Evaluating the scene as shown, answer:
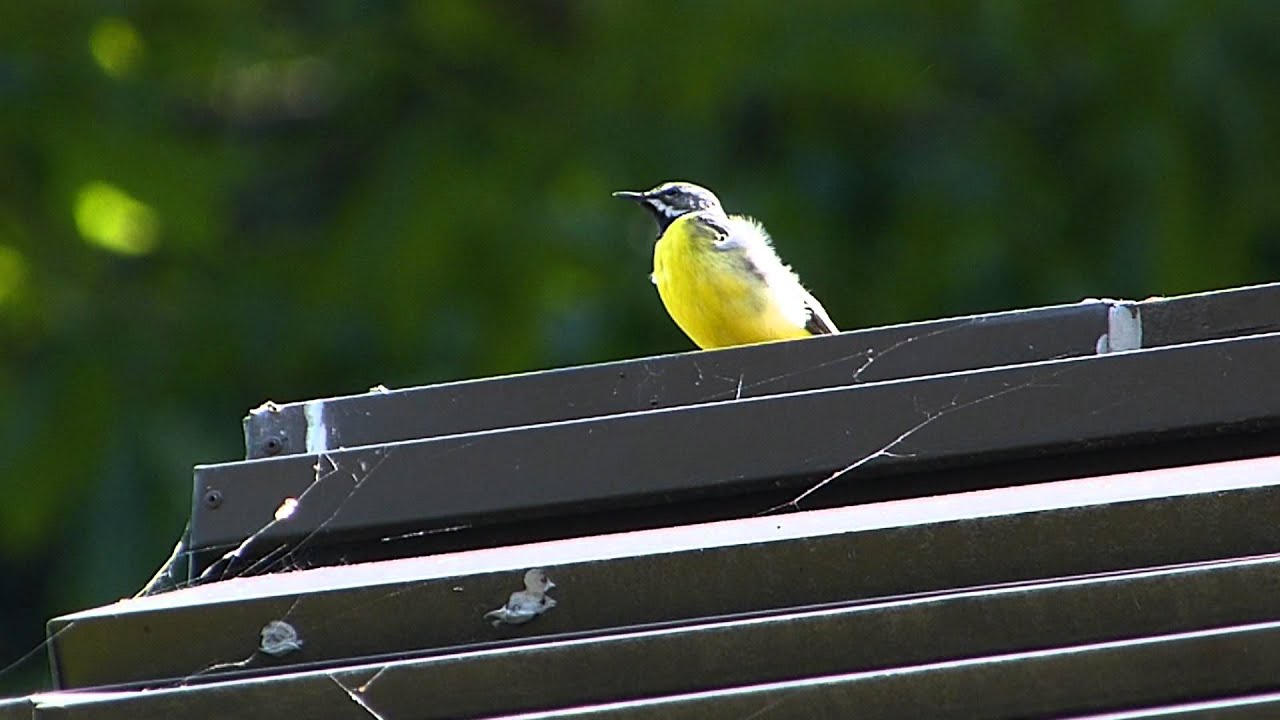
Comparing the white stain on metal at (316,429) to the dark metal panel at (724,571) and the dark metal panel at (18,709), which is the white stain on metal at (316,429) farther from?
the dark metal panel at (18,709)

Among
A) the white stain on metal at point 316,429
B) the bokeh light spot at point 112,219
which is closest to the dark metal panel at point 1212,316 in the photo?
the white stain on metal at point 316,429

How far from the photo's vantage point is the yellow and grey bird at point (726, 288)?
522cm

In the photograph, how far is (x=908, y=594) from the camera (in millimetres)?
2277

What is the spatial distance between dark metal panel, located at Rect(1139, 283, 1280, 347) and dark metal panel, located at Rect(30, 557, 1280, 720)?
90 cm

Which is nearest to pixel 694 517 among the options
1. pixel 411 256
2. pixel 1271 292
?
pixel 1271 292

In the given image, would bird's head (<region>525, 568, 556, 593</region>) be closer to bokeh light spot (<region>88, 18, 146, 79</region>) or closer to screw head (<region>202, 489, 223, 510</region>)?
screw head (<region>202, 489, 223, 510</region>)

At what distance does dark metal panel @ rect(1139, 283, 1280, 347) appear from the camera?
298cm

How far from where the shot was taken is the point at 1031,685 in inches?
82.4

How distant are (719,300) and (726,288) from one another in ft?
0.12

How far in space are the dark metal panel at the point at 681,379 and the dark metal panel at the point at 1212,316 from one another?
0.27 feet

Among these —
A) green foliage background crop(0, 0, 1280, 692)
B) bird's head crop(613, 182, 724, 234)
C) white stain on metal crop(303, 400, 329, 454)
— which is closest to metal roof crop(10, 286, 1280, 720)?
white stain on metal crop(303, 400, 329, 454)

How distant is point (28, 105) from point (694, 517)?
23.7ft

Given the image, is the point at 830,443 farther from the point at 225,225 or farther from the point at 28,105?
the point at 225,225

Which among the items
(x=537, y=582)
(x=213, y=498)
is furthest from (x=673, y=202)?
(x=537, y=582)
